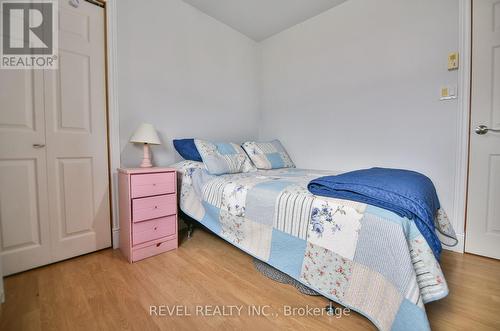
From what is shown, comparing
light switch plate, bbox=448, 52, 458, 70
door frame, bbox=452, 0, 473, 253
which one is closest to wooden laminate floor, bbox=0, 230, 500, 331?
door frame, bbox=452, 0, 473, 253

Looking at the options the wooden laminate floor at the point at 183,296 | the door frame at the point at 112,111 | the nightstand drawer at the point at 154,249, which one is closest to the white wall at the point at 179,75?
the door frame at the point at 112,111

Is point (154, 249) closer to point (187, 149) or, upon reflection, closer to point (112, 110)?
point (187, 149)

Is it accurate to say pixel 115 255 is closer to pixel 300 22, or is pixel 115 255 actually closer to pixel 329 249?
pixel 329 249

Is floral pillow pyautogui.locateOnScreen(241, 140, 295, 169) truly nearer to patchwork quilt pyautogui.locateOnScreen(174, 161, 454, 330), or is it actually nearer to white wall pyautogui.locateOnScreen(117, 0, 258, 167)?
white wall pyautogui.locateOnScreen(117, 0, 258, 167)

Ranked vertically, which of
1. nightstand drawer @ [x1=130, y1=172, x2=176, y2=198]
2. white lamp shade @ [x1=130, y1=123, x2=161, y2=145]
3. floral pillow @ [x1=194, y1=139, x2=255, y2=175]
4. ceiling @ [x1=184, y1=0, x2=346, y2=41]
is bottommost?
nightstand drawer @ [x1=130, y1=172, x2=176, y2=198]

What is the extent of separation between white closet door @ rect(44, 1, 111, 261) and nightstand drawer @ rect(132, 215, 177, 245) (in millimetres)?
420

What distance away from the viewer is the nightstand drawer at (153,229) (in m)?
1.60

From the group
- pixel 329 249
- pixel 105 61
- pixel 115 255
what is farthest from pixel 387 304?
pixel 105 61

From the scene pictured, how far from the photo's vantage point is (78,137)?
1.64m

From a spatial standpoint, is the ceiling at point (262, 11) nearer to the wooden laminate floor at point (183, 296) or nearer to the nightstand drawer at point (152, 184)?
the nightstand drawer at point (152, 184)

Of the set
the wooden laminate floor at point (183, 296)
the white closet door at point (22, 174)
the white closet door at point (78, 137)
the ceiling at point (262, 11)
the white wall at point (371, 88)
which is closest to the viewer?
the wooden laminate floor at point (183, 296)

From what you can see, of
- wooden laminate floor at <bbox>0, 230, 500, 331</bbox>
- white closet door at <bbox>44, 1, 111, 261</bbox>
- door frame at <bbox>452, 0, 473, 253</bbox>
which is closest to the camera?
wooden laminate floor at <bbox>0, 230, 500, 331</bbox>

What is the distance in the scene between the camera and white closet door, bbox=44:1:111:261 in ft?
5.07

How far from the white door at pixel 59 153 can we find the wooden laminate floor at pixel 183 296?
0.19 m
